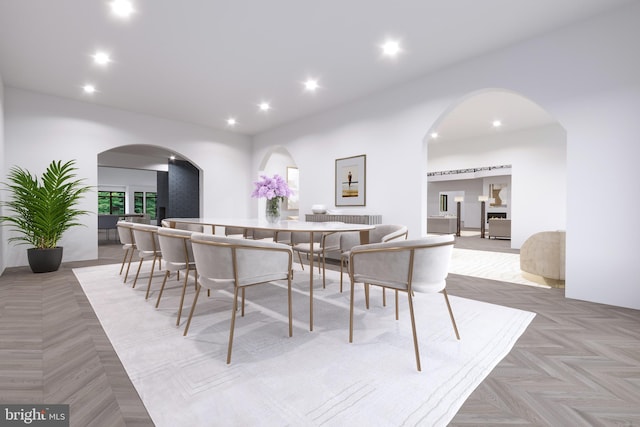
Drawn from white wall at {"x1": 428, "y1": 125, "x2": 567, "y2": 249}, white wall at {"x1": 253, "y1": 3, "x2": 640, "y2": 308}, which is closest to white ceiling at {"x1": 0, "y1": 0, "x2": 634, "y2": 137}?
white wall at {"x1": 253, "y1": 3, "x2": 640, "y2": 308}

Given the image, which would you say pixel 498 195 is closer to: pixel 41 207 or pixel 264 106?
pixel 264 106

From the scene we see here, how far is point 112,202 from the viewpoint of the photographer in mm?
14008

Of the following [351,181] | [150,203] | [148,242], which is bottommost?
[148,242]

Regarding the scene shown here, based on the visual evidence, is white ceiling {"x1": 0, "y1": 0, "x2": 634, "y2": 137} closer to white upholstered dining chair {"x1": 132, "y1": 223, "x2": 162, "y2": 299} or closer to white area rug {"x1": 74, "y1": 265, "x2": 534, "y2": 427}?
white upholstered dining chair {"x1": 132, "y1": 223, "x2": 162, "y2": 299}

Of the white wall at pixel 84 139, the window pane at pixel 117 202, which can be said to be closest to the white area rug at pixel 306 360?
the white wall at pixel 84 139

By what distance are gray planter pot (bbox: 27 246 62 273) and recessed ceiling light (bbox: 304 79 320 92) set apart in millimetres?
4581

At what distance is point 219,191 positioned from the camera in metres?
7.38

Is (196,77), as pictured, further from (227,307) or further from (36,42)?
(227,307)

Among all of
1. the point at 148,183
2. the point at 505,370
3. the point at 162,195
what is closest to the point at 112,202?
the point at 148,183

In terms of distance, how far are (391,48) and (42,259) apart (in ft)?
18.4

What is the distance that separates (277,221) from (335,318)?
1.33 m

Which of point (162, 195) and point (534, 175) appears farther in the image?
point (162, 195)

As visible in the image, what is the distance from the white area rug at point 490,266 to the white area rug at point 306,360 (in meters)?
1.44

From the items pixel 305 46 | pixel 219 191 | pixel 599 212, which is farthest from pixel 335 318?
pixel 219 191
